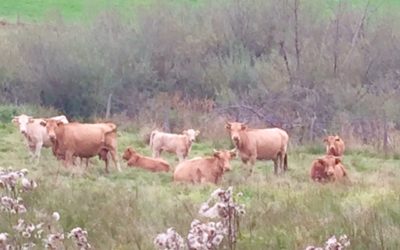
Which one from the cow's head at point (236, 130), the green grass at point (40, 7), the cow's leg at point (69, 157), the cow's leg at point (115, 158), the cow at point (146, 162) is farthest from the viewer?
the green grass at point (40, 7)

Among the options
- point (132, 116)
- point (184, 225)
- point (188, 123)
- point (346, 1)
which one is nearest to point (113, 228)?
point (184, 225)

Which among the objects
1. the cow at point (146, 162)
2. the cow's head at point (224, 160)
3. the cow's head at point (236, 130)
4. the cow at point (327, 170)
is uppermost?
the cow's head at point (236, 130)

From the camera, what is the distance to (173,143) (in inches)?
747

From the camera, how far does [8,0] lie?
162 ft

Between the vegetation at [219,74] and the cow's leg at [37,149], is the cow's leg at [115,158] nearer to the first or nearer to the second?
the vegetation at [219,74]

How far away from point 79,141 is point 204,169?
128 inches

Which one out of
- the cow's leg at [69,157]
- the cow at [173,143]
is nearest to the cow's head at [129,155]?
the cow's leg at [69,157]

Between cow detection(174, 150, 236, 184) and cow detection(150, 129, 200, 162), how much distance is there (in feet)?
13.5

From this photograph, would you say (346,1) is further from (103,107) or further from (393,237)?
(393,237)

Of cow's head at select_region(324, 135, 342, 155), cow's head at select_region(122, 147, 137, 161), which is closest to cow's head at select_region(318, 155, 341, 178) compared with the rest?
cow's head at select_region(324, 135, 342, 155)

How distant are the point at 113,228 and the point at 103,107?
2208 cm

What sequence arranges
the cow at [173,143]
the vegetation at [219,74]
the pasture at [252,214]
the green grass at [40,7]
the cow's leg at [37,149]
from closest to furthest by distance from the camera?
1. the pasture at [252,214]
2. the cow's leg at [37,149]
3. the cow at [173,143]
4. the vegetation at [219,74]
5. the green grass at [40,7]

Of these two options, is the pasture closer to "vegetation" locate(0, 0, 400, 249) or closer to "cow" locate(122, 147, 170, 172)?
"cow" locate(122, 147, 170, 172)

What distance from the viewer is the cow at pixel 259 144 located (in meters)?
17.0
